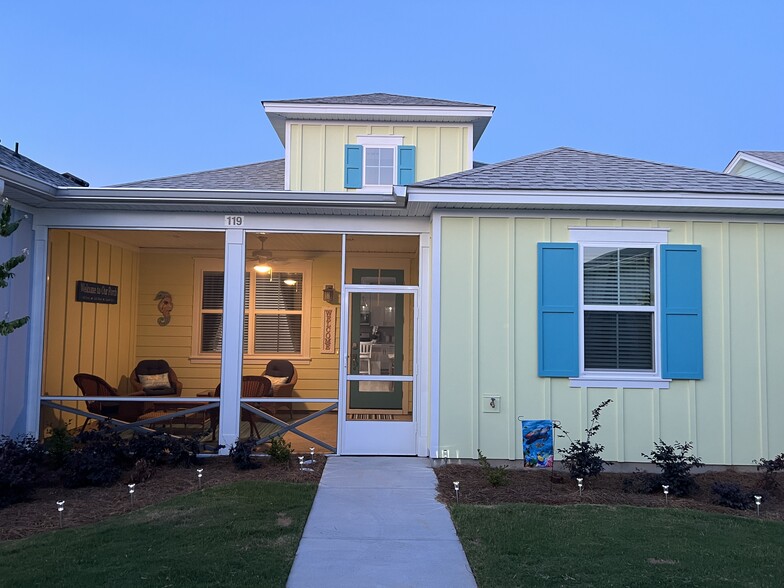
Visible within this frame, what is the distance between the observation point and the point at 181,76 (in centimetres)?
3659

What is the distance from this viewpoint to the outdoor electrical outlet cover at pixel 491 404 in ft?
23.0

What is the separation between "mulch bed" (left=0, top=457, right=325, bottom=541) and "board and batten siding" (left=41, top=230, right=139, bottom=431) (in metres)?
2.38

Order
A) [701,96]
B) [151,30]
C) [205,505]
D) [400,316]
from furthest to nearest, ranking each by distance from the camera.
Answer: [701,96] < [151,30] < [400,316] < [205,505]

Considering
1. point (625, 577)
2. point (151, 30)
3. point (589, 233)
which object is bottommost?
point (625, 577)

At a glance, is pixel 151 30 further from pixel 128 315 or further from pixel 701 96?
pixel 701 96

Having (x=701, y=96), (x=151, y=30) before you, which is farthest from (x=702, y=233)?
(x=701, y=96)

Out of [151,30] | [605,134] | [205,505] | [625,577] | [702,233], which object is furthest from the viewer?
[605,134]

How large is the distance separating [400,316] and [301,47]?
32687 millimetres

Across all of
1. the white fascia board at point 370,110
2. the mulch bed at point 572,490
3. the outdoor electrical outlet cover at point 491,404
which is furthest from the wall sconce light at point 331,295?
the mulch bed at point 572,490

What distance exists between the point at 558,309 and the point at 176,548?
4643 millimetres

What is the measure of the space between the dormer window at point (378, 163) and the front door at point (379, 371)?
497 cm

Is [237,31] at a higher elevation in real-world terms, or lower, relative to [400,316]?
higher

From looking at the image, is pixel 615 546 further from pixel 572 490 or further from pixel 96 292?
pixel 96 292

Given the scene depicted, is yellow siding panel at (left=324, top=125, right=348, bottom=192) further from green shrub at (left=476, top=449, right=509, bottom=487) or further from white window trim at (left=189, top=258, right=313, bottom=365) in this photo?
green shrub at (left=476, top=449, right=509, bottom=487)
